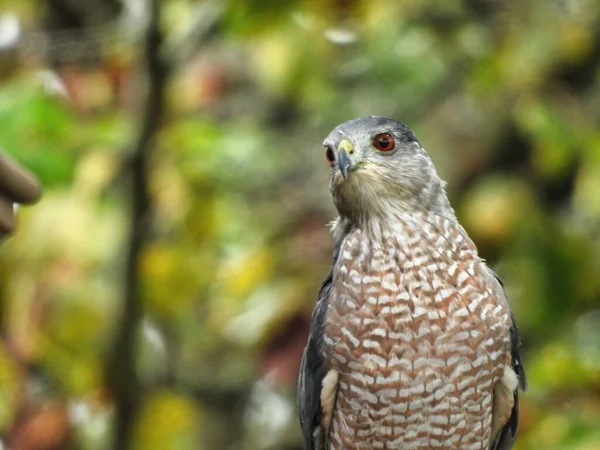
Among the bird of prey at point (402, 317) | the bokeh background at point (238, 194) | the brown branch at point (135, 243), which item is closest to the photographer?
the bird of prey at point (402, 317)

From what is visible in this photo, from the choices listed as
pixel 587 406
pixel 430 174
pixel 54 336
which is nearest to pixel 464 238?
pixel 430 174

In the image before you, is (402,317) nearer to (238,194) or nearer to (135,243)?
(135,243)

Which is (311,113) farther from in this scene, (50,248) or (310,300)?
(50,248)

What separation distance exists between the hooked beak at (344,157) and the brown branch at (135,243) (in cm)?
175

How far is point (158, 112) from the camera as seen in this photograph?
162 inches

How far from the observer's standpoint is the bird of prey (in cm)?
242

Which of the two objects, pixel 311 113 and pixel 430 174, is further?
pixel 311 113

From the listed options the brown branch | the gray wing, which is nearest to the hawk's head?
the gray wing

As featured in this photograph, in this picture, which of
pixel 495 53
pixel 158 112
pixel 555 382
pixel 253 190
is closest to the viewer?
pixel 158 112

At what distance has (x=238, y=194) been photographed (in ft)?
17.2

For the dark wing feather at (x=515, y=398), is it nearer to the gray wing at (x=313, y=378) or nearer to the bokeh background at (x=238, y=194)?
the gray wing at (x=313, y=378)

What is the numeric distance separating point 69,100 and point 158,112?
1128mm

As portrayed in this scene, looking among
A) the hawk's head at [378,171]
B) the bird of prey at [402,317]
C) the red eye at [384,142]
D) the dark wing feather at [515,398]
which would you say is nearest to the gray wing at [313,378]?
the bird of prey at [402,317]

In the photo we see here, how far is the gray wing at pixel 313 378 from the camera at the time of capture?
8.51ft
